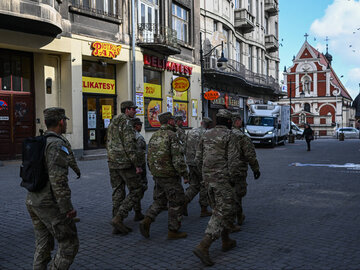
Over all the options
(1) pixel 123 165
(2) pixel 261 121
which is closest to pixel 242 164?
(1) pixel 123 165

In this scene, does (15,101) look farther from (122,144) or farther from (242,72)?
(242,72)

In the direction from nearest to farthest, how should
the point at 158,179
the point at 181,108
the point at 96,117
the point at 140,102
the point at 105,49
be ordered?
the point at 158,179 < the point at 105,49 < the point at 96,117 < the point at 140,102 < the point at 181,108

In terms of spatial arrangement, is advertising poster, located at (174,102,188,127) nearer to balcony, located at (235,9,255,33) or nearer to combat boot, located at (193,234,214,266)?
balcony, located at (235,9,255,33)

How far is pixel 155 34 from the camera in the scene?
19656mm

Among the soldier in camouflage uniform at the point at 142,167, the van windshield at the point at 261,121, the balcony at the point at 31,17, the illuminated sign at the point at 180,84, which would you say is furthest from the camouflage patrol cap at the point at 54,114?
the van windshield at the point at 261,121

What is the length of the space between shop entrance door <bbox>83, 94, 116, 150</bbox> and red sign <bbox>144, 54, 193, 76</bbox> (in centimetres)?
304

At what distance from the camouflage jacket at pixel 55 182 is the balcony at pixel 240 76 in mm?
23497

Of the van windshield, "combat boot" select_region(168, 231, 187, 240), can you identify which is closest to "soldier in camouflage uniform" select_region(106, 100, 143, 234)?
"combat boot" select_region(168, 231, 187, 240)

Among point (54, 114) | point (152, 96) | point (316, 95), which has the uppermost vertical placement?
point (316, 95)

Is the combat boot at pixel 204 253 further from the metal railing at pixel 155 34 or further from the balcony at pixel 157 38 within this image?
the metal railing at pixel 155 34

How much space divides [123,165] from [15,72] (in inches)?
433

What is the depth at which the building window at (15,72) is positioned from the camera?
566 inches

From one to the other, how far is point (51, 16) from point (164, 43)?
23.4 feet

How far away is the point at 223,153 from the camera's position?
15.9 feet
